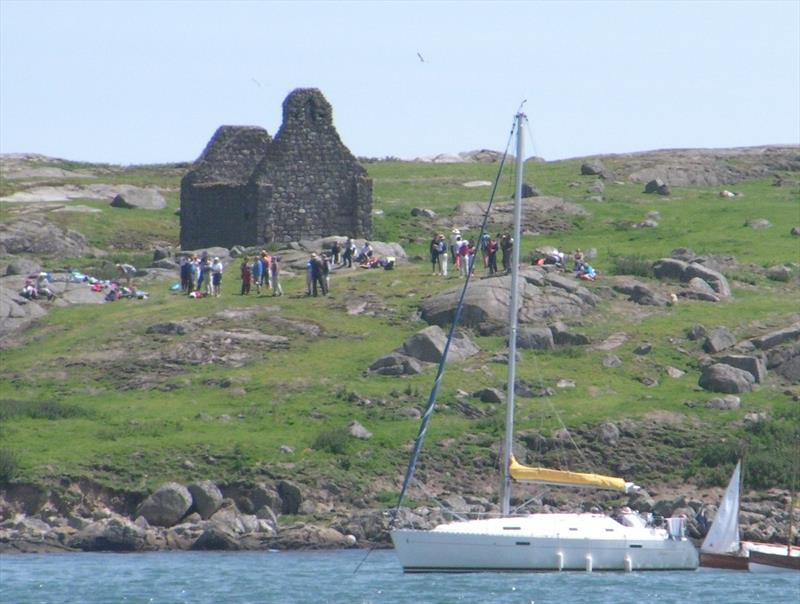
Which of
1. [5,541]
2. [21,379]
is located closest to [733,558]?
[5,541]

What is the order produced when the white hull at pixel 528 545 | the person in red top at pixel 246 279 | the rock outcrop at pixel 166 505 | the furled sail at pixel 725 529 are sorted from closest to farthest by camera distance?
1. the white hull at pixel 528 545
2. the furled sail at pixel 725 529
3. the rock outcrop at pixel 166 505
4. the person in red top at pixel 246 279

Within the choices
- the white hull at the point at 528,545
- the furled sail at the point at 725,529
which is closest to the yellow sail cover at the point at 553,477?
the white hull at the point at 528,545

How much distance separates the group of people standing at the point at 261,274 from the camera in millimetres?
71875

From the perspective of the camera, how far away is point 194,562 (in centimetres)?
5053

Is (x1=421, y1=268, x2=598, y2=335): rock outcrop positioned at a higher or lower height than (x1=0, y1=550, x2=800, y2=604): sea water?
higher

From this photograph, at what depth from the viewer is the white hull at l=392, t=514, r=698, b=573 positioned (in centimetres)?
4706

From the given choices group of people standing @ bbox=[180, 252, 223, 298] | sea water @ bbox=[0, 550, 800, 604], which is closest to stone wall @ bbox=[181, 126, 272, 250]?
group of people standing @ bbox=[180, 252, 223, 298]

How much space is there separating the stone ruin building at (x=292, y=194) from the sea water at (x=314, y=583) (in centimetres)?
2823

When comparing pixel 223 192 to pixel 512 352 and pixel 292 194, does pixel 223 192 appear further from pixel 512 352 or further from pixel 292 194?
pixel 512 352

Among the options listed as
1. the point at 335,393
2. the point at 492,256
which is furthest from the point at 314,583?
the point at 492,256

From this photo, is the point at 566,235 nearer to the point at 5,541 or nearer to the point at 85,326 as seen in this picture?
the point at 85,326

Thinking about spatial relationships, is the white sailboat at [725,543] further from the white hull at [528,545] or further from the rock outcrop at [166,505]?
the rock outcrop at [166,505]

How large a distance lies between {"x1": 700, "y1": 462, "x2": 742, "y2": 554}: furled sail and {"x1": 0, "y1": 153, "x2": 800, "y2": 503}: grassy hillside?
25.7ft

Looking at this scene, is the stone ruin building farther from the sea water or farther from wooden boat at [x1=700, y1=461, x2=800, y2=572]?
wooden boat at [x1=700, y1=461, x2=800, y2=572]
